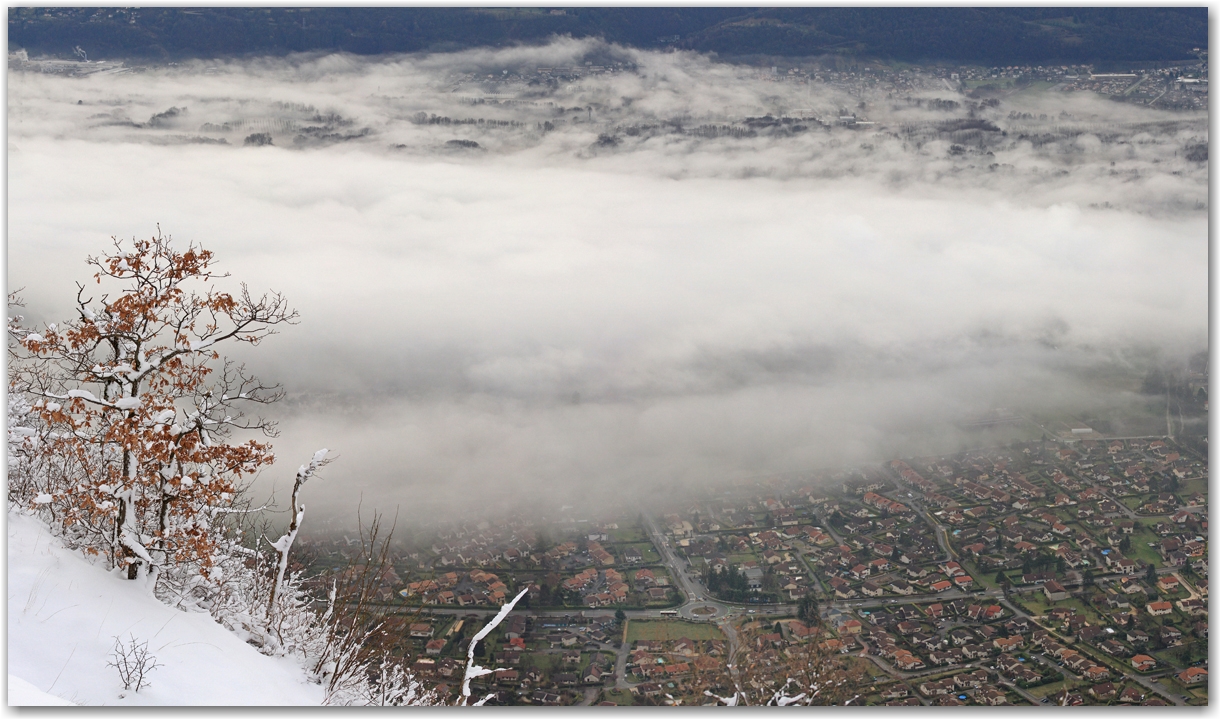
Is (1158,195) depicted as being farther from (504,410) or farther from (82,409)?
(82,409)

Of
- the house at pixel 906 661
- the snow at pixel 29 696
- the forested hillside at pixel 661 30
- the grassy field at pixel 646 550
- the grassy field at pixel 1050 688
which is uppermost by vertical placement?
the forested hillside at pixel 661 30

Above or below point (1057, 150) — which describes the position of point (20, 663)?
below

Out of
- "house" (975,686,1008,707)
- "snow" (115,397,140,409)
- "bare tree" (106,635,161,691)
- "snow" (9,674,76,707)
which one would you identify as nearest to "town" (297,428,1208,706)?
"house" (975,686,1008,707)

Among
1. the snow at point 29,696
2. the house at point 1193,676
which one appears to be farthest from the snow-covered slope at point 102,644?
the house at point 1193,676

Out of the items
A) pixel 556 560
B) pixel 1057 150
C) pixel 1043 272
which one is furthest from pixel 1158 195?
pixel 556 560

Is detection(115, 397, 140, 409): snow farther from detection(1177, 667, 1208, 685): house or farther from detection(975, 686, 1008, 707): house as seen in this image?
detection(1177, 667, 1208, 685): house

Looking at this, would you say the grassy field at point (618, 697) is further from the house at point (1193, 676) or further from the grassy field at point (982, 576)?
the grassy field at point (982, 576)
